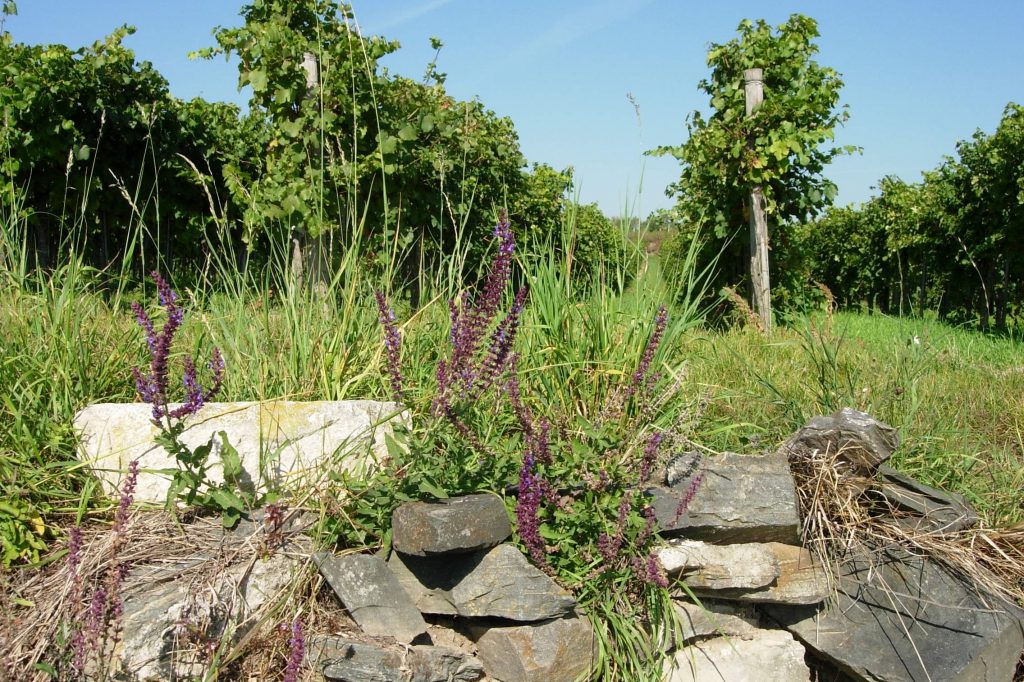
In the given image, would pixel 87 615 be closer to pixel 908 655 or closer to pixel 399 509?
pixel 399 509

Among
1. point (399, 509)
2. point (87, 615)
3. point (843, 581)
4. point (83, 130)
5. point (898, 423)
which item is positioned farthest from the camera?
point (83, 130)

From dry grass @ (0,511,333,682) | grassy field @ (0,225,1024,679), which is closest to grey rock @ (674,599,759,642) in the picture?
grassy field @ (0,225,1024,679)

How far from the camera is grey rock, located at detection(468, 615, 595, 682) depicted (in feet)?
8.75

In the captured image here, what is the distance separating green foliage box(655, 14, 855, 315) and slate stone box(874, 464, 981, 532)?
424 cm

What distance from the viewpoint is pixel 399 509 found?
2.66 m

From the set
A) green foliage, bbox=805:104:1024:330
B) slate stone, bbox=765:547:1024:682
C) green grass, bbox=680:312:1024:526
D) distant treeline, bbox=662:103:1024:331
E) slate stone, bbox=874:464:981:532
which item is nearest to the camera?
slate stone, bbox=765:547:1024:682

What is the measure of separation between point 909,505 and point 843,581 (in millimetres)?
400

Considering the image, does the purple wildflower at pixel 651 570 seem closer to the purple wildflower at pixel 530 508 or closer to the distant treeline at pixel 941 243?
the purple wildflower at pixel 530 508

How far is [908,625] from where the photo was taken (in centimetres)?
308

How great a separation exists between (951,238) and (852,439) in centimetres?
916

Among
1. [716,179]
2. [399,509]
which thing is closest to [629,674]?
[399,509]

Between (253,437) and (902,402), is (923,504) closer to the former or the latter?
(902,402)

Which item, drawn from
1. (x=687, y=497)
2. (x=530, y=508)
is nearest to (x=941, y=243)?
(x=687, y=497)

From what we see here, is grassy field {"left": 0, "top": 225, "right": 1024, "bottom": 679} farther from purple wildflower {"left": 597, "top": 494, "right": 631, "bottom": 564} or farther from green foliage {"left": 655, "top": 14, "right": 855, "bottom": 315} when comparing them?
green foliage {"left": 655, "top": 14, "right": 855, "bottom": 315}
